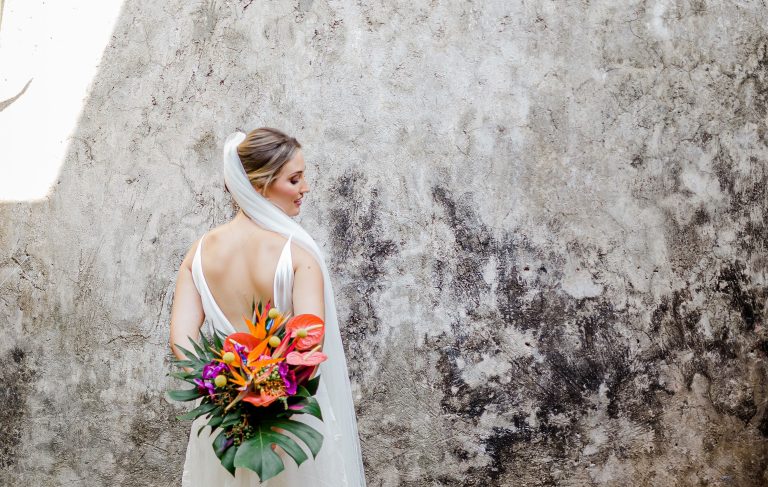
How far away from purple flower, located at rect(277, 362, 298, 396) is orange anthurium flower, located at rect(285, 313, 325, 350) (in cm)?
7

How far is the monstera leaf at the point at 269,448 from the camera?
2021mm

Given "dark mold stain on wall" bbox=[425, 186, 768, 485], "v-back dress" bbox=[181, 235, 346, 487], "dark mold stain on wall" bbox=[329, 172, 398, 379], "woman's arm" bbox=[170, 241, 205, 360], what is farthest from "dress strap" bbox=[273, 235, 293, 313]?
"dark mold stain on wall" bbox=[425, 186, 768, 485]

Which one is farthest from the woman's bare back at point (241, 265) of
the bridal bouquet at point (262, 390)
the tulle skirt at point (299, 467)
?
the tulle skirt at point (299, 467)

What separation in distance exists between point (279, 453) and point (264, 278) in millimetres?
583

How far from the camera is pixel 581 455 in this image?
380 cm

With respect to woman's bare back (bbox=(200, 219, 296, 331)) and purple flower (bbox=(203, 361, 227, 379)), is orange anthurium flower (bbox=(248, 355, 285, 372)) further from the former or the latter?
woman's bare back (bbox=(200, 219, 296, 331))

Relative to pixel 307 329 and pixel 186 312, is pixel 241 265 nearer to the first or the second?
pixel 186 312

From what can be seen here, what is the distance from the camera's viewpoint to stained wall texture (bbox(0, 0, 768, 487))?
378cm

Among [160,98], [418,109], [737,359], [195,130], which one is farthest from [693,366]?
[160,98]

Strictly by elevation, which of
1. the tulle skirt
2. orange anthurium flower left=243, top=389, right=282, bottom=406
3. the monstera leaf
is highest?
orange anthurium flower left=243, top=389, right=282, bottom=406

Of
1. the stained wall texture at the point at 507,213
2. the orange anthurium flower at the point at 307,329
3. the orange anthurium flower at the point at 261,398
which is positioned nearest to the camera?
the orange anthurium flower at the point at 261,398

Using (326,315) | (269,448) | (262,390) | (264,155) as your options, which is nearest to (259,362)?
(262,390)

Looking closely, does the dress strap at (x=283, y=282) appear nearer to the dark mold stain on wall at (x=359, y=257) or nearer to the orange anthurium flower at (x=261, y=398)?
the orange anthurium flower at (x=261, y=398)

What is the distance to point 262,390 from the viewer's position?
6.61 feet
